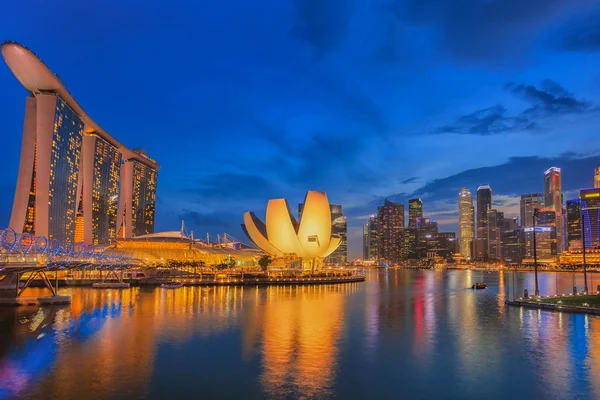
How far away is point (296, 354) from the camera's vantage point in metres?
15.6

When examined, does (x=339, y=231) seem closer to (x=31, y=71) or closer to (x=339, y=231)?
(x=339, y=231)

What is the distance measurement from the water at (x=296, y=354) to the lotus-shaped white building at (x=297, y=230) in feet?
122

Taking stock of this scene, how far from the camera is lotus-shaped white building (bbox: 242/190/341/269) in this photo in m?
63.6

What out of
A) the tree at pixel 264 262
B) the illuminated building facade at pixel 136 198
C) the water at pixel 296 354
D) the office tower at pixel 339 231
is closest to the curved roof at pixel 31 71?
the tree at pixel 264 262

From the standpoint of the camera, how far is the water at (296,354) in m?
11.9

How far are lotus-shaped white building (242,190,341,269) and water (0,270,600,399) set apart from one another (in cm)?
3712

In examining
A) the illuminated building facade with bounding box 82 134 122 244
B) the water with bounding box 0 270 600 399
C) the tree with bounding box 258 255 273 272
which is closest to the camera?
the water with bounding box 0 270 600 399

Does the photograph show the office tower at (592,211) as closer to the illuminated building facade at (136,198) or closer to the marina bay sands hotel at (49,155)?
the illuminated building facade at (136,198)

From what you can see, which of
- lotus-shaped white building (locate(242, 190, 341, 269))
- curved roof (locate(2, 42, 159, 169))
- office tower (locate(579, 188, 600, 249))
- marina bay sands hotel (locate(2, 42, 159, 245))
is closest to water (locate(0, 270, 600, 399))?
marina bay sands hotel (locate(2, 42, 159, 245))

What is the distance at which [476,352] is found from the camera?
1614cm

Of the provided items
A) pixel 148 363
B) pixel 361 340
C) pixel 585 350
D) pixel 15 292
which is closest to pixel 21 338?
pixel 148 363

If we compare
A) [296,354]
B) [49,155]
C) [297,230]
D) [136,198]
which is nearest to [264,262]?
[297,230]

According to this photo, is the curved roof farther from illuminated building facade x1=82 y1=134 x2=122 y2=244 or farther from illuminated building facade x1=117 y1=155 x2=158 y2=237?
illuminated building facade x1=117 y1=155 x2=158 y2=237

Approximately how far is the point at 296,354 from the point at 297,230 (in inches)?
1976
